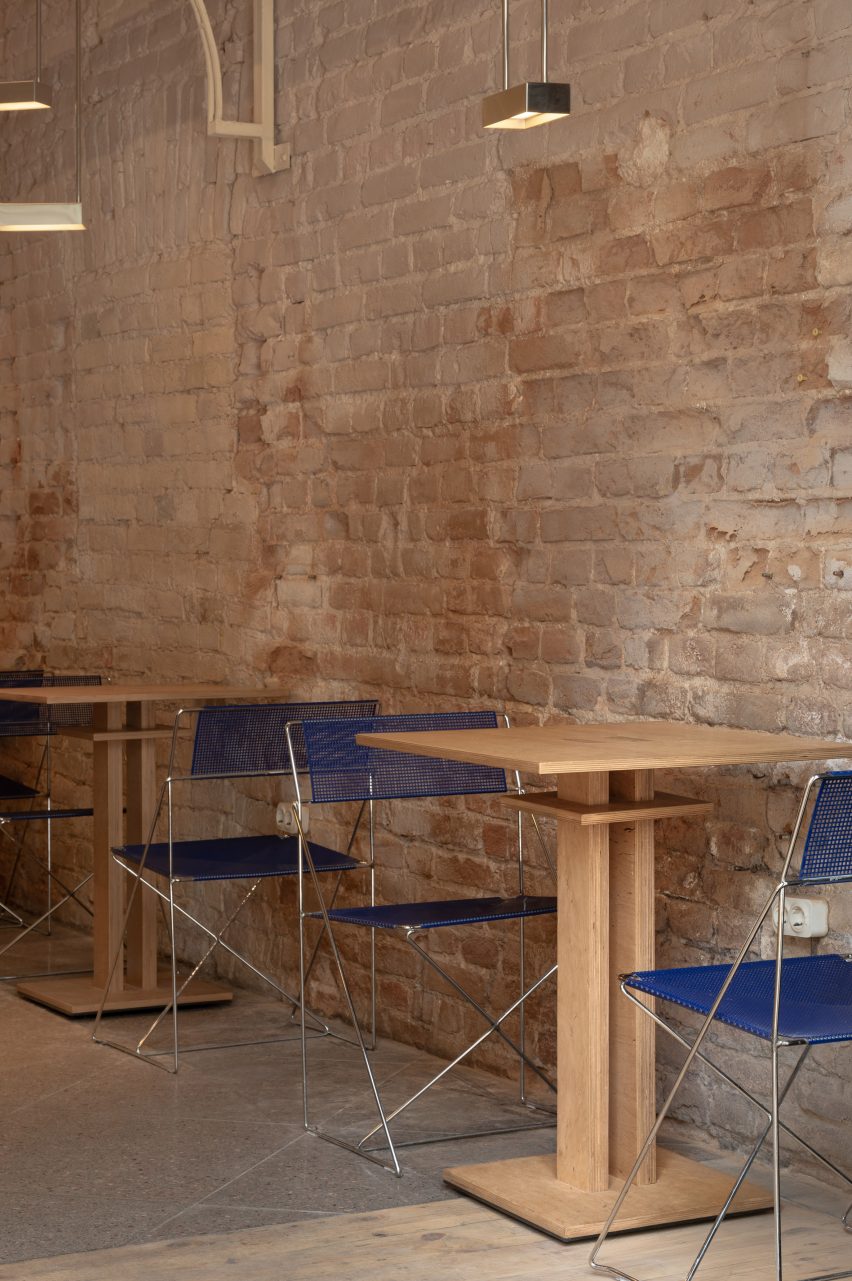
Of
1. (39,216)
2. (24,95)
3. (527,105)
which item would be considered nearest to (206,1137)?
(527,105)

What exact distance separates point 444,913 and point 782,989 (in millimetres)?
1019

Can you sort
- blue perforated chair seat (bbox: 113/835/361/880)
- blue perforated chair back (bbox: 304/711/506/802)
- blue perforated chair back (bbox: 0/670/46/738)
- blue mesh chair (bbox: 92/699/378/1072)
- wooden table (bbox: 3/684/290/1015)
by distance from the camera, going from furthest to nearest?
blue perforated chair back (bbox: 0/670/46/738) → wooden table (bbox: 3/684/290/1015) → blue mesh chair (bbox: 92/699/378/1072) → blue perforated chair seat (bbox: 113/835/361/880) → blue perforated chair back (bbox: 304/711/506/802)

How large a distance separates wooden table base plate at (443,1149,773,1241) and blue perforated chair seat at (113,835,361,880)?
1.14 meters

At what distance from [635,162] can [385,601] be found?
1.57 m

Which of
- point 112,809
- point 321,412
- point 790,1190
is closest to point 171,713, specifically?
point 112,809

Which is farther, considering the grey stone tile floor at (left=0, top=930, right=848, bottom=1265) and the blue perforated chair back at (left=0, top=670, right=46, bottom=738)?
the blue perforated chair back at (left=0, top=670, right=46, bottom=738)

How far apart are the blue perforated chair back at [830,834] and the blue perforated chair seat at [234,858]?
6.04 feet

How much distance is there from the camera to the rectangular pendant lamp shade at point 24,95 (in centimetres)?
555

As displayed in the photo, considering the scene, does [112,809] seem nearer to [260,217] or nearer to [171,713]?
[171,713]

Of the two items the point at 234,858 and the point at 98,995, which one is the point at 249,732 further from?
the point at 98,995

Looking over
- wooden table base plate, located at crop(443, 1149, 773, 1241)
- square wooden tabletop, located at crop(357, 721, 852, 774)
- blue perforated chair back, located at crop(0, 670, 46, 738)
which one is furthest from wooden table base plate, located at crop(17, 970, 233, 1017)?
square wooden tabletop, located at crop(357, 721, 852, 774)

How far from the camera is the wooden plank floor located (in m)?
3.43

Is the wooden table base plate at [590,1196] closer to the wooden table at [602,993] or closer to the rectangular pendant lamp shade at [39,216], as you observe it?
the wooden table at [602,993]

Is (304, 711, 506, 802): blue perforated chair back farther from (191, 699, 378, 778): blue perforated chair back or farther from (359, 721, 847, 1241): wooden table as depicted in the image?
(359, 721, 847, 1241): wooden table
